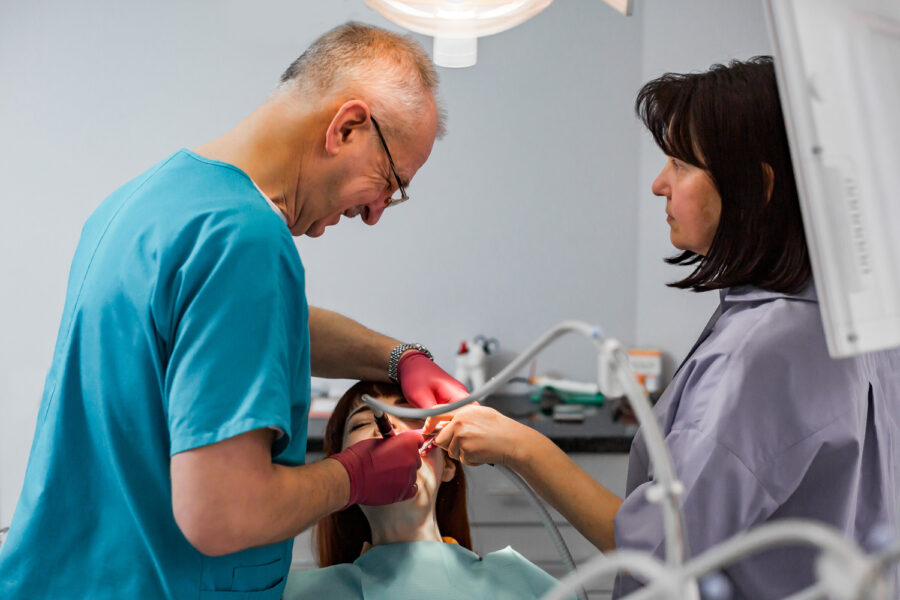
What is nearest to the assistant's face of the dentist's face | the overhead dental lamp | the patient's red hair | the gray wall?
the overhead dental lamp

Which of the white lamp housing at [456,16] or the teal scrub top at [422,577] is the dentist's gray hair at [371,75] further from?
the teal scrub top at [422,577]

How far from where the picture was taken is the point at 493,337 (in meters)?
3.03

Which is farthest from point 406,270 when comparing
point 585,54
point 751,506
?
point 751,506

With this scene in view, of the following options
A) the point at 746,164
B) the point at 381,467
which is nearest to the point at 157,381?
the point at 381,467

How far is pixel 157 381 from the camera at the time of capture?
3.30 feet

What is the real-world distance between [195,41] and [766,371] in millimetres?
2449

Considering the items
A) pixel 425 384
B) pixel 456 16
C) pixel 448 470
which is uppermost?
pixel 456 16

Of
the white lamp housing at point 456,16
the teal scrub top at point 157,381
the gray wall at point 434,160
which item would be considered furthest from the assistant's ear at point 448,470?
the gray wall at point 434,160

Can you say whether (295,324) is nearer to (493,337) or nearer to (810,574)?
(810,574)

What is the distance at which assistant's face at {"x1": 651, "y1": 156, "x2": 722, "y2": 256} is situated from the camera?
122 centimetres

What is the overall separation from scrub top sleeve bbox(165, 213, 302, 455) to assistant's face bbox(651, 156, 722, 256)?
0.67 m

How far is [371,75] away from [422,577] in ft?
3.27

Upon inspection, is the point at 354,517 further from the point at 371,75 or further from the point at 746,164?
the point at 746,164

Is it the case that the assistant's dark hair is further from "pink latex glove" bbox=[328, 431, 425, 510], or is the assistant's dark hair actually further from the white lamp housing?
"pink latex glove" bbox=[328, 431, 425, 510]
